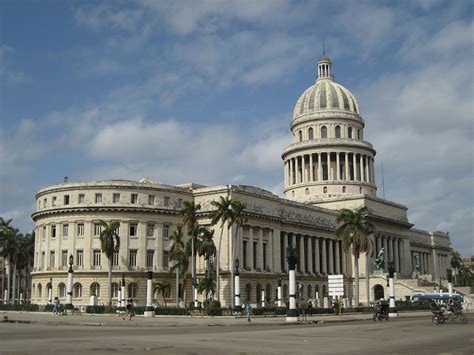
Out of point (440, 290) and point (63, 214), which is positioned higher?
point (63, 214)

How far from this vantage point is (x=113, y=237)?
81438 millimetres

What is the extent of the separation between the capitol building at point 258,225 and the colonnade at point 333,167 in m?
0.21

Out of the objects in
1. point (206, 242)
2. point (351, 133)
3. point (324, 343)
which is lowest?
point (324, 343)

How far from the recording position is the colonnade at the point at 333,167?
423 feet

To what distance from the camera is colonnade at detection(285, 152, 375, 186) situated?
12900 cm

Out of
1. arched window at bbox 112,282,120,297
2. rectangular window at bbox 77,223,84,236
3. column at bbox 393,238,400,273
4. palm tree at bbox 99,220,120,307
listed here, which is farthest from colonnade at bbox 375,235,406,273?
palm tree at bbox 99,220,120,307

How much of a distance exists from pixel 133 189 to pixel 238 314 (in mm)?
31483

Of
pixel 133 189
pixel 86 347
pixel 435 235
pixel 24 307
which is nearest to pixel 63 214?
pixel 133 189

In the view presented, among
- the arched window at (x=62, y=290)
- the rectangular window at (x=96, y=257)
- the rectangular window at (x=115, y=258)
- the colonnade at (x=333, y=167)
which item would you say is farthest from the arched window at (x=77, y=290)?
the colonnade at (x=333, y=167)

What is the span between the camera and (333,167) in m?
130

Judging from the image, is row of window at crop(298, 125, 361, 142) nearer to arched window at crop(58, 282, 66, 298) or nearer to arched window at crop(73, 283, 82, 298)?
arched window at crop(73, 283, 82, 298)

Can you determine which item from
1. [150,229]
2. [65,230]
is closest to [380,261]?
[150,229]

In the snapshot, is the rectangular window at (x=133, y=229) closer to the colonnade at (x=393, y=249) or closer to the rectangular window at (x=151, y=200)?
the rectangular window at (x=151, y=200)

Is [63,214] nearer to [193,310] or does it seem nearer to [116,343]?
[193,310]
